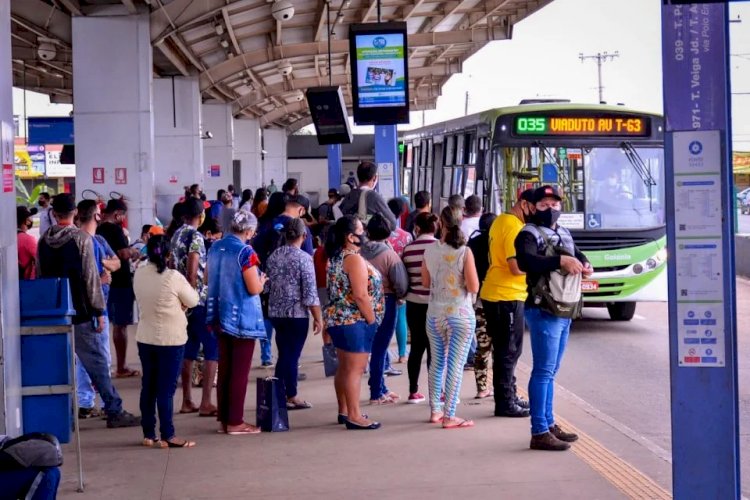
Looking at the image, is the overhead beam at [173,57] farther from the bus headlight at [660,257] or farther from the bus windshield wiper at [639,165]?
the bus headlight at [660,257]

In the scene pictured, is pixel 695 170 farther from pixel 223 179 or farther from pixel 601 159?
pixel 223 179

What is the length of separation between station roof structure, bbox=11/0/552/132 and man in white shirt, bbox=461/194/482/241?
30.5 ft

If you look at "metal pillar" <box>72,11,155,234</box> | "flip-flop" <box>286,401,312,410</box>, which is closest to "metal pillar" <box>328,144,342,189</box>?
"metal pillar" <box>72,11,155,234</box>

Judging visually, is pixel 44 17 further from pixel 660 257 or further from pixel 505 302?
pixel 505 302

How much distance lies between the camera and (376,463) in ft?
29.6

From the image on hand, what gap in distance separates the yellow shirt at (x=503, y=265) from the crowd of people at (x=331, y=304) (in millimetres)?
12

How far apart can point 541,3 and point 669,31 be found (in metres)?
21.9

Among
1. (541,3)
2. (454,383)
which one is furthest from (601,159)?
(541,3)

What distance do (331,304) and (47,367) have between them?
2600mm

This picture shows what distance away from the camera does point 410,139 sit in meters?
26.8

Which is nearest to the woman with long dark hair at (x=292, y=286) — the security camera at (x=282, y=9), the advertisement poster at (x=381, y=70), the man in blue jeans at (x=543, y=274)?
the man in blue jeans at (x=543, y=274)

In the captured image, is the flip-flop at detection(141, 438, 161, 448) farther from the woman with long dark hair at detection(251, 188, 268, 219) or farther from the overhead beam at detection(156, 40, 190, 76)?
the overhead beam at detection(156, 40, 190, 76)

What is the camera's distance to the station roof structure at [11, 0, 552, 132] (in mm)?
22188

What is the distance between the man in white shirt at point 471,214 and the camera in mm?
14164
